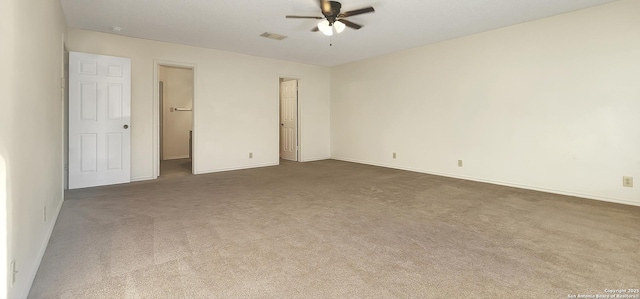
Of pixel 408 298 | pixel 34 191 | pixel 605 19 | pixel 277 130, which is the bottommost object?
pixel 408 298

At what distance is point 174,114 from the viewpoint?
7.79m

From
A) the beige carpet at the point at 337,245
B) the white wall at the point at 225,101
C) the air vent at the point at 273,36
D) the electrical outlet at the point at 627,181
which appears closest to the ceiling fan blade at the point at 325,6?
the air vent at the point at 273,36

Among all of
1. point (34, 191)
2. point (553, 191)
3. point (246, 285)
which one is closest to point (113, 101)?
point (34, 191)

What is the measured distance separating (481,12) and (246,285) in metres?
4.18

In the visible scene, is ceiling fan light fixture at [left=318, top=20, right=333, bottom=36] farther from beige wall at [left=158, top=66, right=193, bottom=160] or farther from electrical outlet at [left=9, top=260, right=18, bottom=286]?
beige wall at [left=158, top=66, right=193, bottom=160]

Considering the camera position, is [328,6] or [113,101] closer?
[328,6]

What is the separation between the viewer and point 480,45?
4.82 metres

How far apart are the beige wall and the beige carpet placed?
144 inches

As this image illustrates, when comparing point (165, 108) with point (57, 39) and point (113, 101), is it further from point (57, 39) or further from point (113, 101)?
point (57, 39)

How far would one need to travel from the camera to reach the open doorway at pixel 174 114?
753 cm

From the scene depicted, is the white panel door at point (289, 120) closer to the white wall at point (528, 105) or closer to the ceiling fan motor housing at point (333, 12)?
the white wall at point (528, 105)

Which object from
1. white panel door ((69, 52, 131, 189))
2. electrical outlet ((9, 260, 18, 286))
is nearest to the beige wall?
white panel door ((69, 52, 131, 189))

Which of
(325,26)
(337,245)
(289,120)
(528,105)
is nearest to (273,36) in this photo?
(325,26)

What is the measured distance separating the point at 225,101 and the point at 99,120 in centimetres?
209
